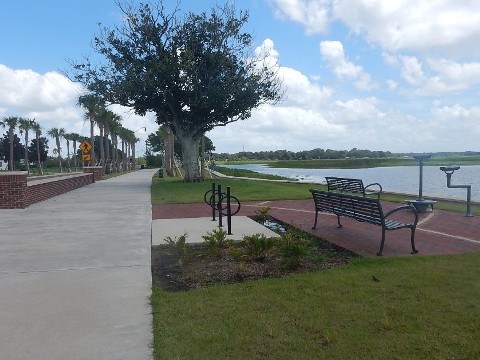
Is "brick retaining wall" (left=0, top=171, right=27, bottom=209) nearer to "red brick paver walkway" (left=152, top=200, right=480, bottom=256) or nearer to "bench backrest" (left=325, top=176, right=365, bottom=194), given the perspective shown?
"red brick paver walkway" (left=152, top=200, right=480, bottom=256)

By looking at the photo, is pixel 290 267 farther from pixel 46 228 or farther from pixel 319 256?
pixel 46 228

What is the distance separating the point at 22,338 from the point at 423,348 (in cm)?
322

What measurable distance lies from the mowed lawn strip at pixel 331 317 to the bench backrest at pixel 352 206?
1.53m

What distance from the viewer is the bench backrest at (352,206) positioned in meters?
7.63

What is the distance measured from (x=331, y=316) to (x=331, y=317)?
0.9 inches

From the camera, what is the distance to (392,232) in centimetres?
926

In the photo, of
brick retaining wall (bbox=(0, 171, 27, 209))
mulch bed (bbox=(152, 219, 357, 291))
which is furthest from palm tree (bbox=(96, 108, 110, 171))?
mulch bed (bbox=(152, 219, 357, 291))

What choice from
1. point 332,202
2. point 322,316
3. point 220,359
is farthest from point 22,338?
point 332,202

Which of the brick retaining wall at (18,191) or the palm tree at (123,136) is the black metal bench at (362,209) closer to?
the brick retaining wall at (18,191)

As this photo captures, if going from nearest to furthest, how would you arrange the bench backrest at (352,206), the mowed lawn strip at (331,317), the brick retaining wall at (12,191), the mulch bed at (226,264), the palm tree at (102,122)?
1. the mowed lawn strip at (331,317)
2. the mulch bed at (226,264)
3. the bench backrest at (352,206)
4. the brick retaining wall at (12,191)
5. the palm tree at (102,122)

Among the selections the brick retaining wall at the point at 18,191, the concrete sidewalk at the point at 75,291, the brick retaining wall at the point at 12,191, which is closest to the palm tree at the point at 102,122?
the brick retaining wall at the point at 18,191

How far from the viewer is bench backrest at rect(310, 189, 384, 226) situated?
7.63 meters

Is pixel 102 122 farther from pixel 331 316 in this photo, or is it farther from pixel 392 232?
pixel 331 316

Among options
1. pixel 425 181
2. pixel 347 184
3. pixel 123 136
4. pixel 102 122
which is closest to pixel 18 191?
pixel 347 184
